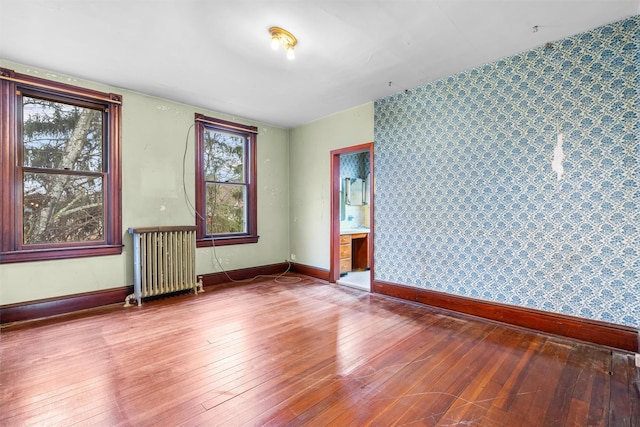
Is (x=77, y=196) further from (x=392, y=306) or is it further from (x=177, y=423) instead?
(x=392, y=306)

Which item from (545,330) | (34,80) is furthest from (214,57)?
(545,330)

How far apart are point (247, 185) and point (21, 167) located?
111 inches

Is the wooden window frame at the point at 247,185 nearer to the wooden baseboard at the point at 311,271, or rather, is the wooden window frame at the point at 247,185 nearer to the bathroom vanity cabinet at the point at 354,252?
the wooden baseboard at the point at 311,271

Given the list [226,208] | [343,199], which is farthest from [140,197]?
[343,199]

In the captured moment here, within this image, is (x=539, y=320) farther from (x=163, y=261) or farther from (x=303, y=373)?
(x=163, y=261)

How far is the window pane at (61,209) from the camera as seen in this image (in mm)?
3200

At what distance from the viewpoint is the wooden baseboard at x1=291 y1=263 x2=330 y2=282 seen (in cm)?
494

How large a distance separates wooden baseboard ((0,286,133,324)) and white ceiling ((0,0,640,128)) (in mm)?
2640

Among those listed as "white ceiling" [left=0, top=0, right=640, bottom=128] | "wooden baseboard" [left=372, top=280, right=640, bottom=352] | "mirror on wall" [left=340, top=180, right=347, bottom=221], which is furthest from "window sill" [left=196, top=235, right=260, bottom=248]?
"wooden baseboard" [left=372, top=280, right=640, bottom=352]

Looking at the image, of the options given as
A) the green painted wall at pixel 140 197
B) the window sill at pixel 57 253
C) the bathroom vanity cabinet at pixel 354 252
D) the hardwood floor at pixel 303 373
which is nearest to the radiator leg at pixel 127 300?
the green painted wall at pixel 140 197

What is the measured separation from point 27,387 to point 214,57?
10.3 ft

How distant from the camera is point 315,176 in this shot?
5152mm

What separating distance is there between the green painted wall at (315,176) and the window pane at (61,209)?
3054 mm

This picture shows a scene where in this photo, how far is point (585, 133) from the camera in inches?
101
